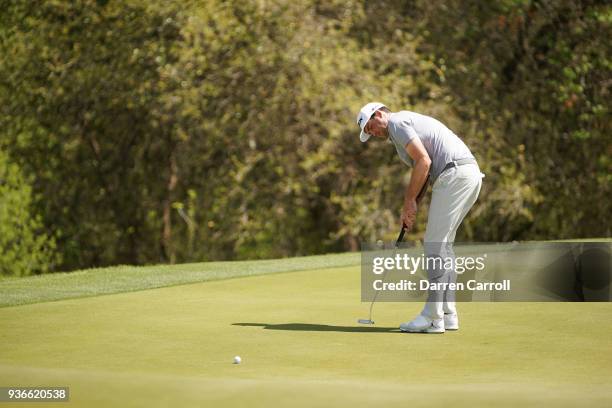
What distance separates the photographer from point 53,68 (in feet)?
69.5

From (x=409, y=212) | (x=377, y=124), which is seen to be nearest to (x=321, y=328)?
(x=409, y=212)

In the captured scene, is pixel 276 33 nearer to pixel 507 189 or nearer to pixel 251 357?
pixel 507 189

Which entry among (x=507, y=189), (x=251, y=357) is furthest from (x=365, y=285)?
(x=507, y=189)

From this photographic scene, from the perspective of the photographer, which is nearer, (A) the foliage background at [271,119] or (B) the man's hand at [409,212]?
(B) the man's hand at [409,212]

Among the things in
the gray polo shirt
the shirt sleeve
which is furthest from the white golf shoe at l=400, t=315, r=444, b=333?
the shirt sleeve

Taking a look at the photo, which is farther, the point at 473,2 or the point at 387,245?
the point at 473,2

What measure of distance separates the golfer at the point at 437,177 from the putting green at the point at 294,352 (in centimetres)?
41

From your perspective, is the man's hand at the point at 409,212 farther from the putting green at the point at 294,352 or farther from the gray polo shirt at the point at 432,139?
the putting green at the point at 294,352

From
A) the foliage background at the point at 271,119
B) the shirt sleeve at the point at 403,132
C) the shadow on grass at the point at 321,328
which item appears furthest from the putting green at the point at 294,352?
the foliage background at the point at 271,119

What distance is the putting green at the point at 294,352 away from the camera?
6199 millimetres

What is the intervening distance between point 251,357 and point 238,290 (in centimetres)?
424

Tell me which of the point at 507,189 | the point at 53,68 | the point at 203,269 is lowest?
the point at 203,269

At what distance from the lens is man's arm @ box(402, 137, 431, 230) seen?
8891mm

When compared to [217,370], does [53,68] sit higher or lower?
higher
